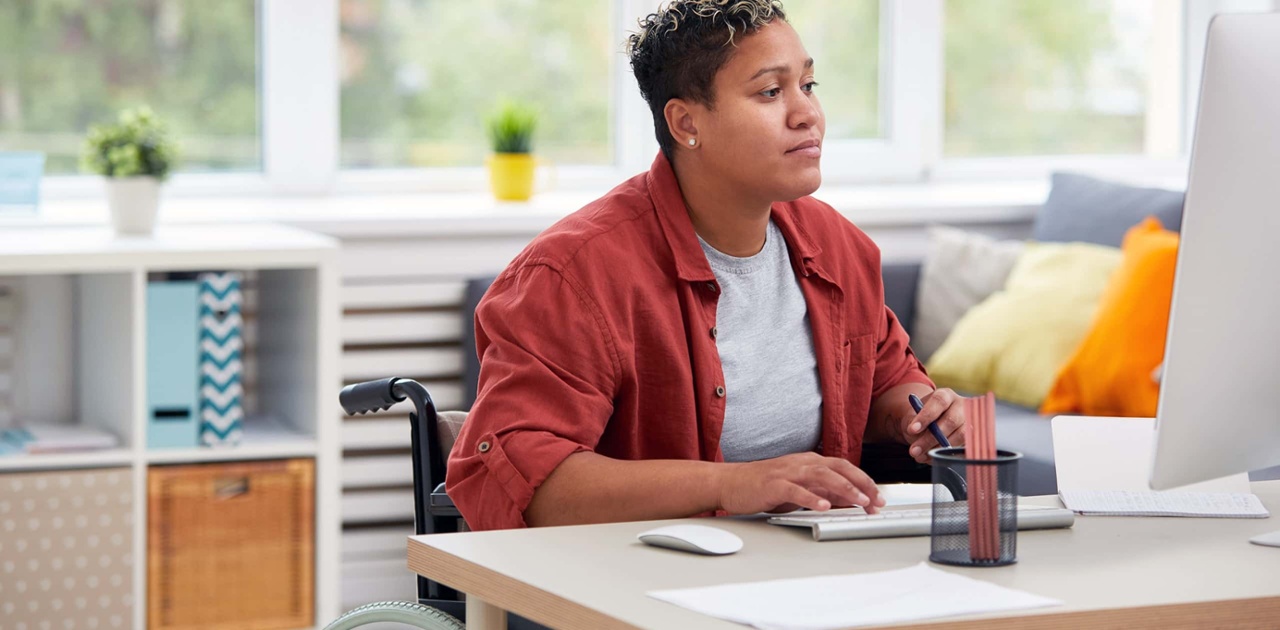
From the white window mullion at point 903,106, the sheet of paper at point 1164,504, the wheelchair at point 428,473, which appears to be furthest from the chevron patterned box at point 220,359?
the sheet of paper at point 1164,504

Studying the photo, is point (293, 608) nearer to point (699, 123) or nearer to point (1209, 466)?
point (699, 123)

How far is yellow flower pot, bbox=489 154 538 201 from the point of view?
142 inches

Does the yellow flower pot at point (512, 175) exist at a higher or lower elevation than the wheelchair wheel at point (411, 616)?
higher

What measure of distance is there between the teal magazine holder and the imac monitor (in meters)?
2.57

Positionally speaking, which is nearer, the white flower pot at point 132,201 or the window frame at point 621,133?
the white flower pot at point 132,201

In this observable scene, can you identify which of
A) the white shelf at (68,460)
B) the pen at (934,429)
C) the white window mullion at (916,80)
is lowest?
the white shelf at (68,460)

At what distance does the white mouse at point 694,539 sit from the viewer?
52.4 inches

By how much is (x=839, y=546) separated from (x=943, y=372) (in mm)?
2090

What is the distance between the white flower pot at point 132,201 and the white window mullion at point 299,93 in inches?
22.2

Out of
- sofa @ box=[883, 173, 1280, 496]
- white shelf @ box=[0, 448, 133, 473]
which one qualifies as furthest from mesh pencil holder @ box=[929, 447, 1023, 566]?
sofa @ box=[883, 173, 1280, 496]

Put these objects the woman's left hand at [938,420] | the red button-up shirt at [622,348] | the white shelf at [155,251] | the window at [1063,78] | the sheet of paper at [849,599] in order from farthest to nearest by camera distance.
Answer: the window at [1063,78] < the white shelf at [155,251] < the woman's left hand at [938,420] < the red button-up shirt at [622,348] < the sheet of paper at [849,599]

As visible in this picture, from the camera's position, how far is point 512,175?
11.8 ft

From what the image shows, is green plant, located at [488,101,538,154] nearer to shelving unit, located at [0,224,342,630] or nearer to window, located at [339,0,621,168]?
window, located at [339,0,621,168]

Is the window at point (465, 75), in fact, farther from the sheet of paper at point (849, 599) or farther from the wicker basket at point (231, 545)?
the sheet of paper at point (849, 599)
